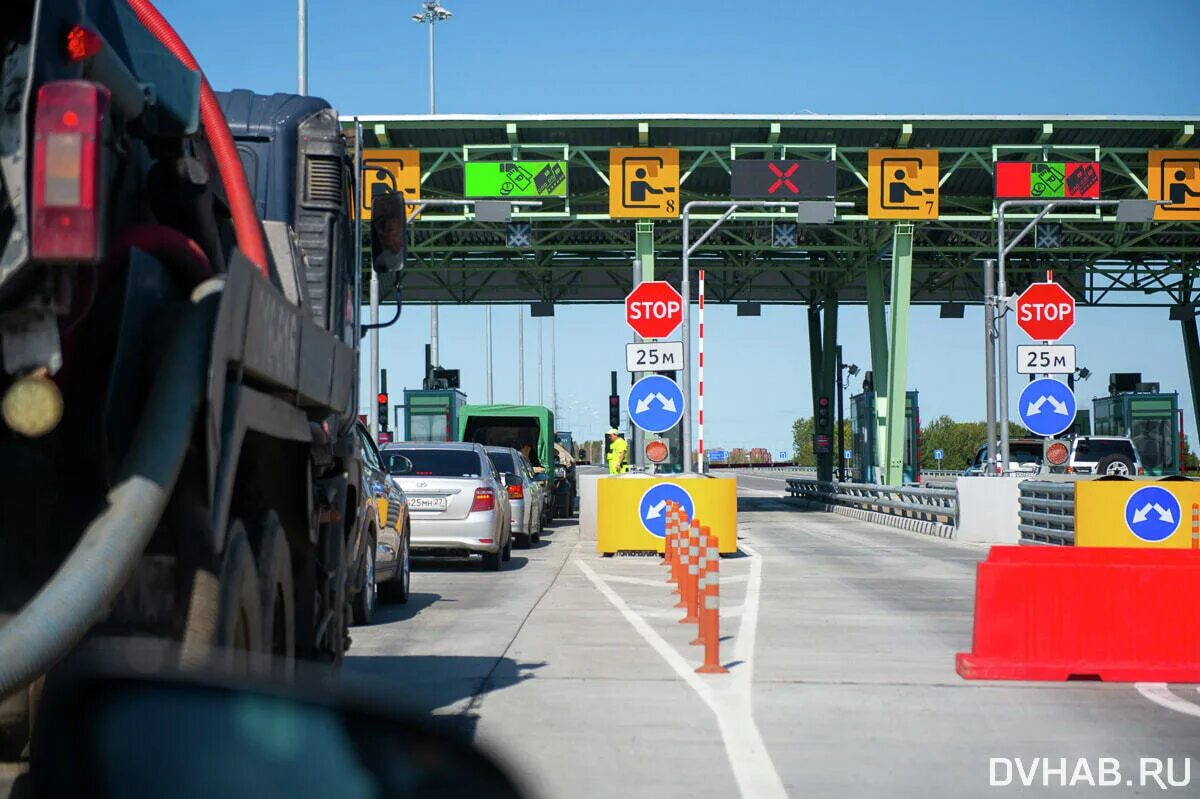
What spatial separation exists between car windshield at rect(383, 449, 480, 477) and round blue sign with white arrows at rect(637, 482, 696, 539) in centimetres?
305

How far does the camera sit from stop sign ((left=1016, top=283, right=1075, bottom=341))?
1064 inches

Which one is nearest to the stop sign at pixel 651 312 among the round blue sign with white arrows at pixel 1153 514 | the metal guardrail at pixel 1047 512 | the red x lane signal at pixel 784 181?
the metal guardrail at pixel 1047 512

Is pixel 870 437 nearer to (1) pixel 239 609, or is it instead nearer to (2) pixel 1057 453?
(2) pixel 1057 453

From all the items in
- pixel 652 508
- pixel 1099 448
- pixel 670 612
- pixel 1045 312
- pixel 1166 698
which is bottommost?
pixel 1166 698

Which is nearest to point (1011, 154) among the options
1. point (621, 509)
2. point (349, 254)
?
point (621, 509)

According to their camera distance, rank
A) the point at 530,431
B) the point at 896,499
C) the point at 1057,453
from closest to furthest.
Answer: the point at 1057,453 → the point at 896,499 → the point at 530,431

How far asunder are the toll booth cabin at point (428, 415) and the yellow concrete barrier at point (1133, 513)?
26.6 meters

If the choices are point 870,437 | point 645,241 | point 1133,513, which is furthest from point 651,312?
point 870,437

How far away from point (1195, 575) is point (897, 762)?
12.6ft

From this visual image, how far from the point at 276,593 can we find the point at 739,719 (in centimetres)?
383

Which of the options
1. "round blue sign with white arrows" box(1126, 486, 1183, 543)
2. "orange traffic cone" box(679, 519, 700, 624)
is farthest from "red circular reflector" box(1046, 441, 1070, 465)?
"orange traffic cone" box(679, 519, 700, 624)

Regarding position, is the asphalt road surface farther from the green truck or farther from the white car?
the green truck

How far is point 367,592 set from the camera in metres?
13.5

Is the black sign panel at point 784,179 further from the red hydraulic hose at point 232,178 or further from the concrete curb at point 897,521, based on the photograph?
the red hydraulic hose at point 232,178
